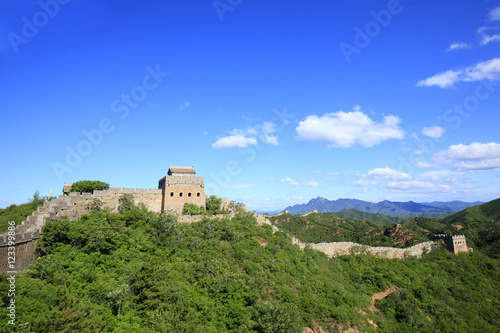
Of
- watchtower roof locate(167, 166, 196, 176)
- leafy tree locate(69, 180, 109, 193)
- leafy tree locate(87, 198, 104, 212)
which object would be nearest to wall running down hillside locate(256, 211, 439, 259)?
watchtower roof locate(167, 166, 196, 176)

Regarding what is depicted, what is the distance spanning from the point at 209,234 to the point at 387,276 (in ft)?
76.0

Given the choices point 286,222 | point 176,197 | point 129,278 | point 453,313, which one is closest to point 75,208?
point 176,197

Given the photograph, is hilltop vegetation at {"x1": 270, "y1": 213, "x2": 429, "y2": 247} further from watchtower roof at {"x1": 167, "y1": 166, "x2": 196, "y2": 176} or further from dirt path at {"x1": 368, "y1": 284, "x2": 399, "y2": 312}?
watchtower roof at {"x1": 167, "y1": 166, "x2": 196, "y2": 176}

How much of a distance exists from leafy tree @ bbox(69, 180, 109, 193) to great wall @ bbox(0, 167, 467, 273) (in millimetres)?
1370

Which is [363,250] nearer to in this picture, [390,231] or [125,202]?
[125,202]

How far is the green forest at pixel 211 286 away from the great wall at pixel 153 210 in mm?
1149

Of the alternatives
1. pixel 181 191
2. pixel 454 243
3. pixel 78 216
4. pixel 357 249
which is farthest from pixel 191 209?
pixel 454 243

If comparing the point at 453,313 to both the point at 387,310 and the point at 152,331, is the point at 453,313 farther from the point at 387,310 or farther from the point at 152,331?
the point at 152,331

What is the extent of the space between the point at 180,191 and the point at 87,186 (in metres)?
10.5

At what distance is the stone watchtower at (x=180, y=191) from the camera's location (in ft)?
106

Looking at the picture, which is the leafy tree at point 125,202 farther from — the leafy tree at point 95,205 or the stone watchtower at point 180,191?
the stone watchtower at point 180,191

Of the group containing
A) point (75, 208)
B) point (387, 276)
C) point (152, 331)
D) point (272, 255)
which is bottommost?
point (387, 276)

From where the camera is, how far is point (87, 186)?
32.6 m

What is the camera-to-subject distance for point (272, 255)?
90.6 ft
